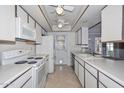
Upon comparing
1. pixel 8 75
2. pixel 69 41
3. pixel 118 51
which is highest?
pixel 69 41

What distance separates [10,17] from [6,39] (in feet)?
1.29

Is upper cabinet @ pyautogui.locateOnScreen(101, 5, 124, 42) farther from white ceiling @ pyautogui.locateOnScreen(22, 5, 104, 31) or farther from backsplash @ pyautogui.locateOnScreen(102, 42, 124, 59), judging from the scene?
backsplash @ pyautogui.locateOnScreen(102, 42, 124, 59)

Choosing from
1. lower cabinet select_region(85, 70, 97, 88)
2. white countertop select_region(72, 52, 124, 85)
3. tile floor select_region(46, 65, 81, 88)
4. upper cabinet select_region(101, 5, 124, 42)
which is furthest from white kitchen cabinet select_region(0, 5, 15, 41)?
tile floor select_region(46, 65, 81, 88)

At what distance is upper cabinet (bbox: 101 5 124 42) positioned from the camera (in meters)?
2.12

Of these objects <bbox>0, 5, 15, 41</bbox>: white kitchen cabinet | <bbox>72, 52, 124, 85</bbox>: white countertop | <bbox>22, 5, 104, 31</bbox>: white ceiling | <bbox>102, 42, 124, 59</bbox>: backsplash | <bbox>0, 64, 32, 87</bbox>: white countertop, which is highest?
<bbox>22, 5, 104, 31</bbox>: white ceiling

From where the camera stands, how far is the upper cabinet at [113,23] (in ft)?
6.97

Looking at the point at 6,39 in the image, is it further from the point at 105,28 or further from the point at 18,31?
the point at 105,28

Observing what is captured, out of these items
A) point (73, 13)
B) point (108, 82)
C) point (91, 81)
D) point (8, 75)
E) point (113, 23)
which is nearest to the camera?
point (8, 75)

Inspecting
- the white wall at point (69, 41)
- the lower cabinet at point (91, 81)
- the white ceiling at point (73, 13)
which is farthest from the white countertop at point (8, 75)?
the white wall at point (69, 41)

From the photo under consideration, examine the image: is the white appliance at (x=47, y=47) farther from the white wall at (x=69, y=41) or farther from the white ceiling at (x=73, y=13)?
the white wall at (x=69, y=41)

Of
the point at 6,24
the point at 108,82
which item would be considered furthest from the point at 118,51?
the point at 6,24

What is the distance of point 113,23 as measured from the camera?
242 cm

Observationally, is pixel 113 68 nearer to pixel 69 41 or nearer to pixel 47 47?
pixel 47 47
